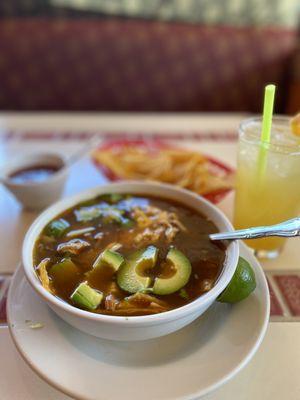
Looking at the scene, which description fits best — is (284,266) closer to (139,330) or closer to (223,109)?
(139,330)

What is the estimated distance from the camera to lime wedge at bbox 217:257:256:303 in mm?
871

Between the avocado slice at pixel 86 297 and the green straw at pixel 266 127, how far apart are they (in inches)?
23.2

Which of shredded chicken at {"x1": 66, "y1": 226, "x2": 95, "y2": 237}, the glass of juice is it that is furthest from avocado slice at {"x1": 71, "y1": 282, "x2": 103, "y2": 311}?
the glass of juice

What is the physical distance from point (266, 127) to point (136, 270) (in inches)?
20.5

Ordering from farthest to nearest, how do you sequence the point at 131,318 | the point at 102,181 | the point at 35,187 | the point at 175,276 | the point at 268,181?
the point at 102,181, the point at 35,187, the point at 268,181, the point at 175,276, the point at 131,318

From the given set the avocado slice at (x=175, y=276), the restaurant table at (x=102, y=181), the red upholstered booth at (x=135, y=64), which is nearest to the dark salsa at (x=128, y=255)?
the avocado slice at (x=175, y=276)

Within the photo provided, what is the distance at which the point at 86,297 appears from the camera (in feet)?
2.63

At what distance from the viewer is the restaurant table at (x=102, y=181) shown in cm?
79

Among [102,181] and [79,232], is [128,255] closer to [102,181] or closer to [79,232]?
[79,232]

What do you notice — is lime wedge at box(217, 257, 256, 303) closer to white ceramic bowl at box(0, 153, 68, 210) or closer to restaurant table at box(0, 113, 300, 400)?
restaurant table at box(0, 113, 300, 400)

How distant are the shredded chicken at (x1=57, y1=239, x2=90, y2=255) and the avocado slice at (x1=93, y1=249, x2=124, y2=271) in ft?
0.22

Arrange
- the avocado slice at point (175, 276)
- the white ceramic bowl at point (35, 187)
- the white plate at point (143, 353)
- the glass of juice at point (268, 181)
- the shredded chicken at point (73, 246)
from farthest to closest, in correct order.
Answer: the white ceramic bowl at point (35, 187)
the glass of juice at point (268, 181)
the shredded chicken at point (73, 246)
the avocado slice at point (175, 276)
the white plate at point (143, 353)

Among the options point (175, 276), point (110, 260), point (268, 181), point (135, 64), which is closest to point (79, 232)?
point (110, 260)

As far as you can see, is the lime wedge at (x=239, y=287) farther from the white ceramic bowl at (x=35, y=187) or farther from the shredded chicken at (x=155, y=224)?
the white ceramic bowl at (x=35, y=187)
